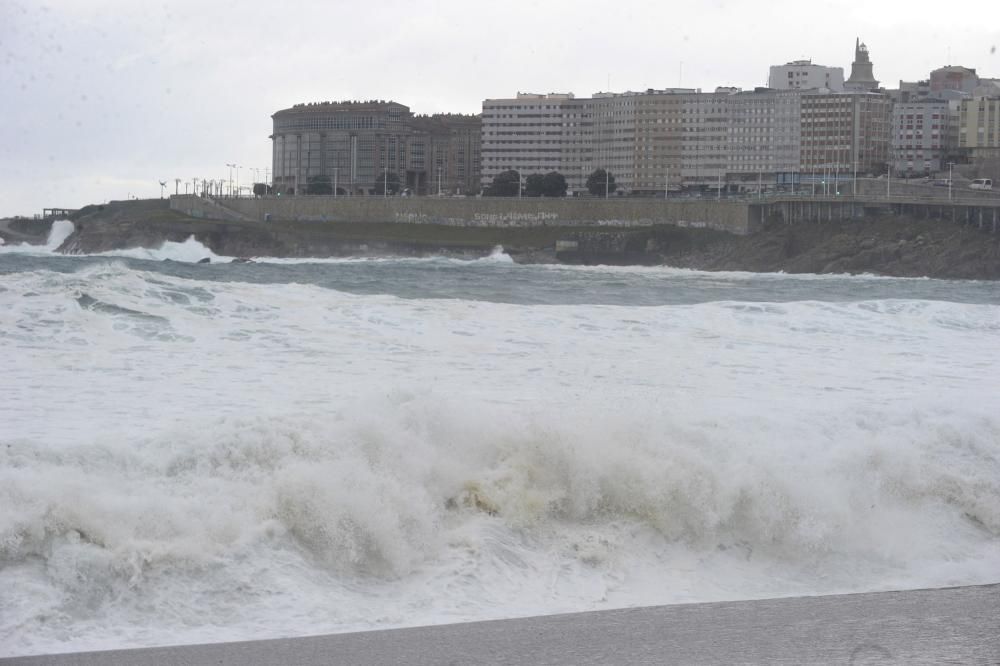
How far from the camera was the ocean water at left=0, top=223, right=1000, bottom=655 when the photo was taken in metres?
9.09

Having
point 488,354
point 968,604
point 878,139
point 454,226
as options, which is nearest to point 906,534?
point 968,604

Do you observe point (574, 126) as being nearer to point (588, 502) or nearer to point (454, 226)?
point (454, 226)

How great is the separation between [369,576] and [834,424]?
6.29 metres

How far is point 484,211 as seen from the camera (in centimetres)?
10675

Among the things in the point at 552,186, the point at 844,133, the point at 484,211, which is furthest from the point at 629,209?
the point at 844,133

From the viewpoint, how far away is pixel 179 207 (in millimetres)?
116812

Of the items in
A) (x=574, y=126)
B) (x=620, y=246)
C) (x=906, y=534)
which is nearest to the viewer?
(x=906, y=534)

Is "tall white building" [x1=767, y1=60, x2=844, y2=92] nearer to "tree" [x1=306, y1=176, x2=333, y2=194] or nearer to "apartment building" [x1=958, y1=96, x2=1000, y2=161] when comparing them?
"apartment building" [x1=958, y1=96, x2=1000, y2=161]

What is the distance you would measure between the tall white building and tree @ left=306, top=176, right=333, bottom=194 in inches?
1941

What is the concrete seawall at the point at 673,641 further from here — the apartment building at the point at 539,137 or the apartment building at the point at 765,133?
the apartment building at the point at 539,137

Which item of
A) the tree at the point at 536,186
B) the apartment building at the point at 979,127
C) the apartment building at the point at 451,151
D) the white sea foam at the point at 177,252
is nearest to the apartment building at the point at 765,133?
the apartment building at the point at 979,127

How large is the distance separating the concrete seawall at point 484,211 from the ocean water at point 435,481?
246 feet

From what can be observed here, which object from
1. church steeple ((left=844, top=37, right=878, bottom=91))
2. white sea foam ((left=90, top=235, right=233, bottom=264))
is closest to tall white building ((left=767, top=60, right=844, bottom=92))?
church steeple ((left=844, top=37, right=878, bottom=91))

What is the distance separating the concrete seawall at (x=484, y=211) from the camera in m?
95.8
